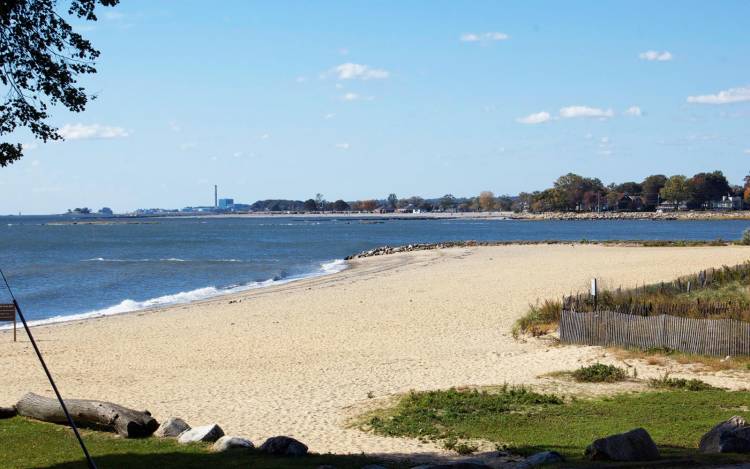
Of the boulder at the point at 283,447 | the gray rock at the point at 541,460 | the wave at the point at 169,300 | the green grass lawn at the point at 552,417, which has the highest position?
the gray rock at the point at 541,460

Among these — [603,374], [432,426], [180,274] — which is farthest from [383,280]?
[432,426]

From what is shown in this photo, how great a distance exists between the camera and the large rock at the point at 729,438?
9742 millimetres

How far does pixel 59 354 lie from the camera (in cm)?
2327

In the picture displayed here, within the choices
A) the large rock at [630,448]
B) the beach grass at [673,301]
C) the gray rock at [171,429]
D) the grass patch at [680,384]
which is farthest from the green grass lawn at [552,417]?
the beach grass at [673,301]

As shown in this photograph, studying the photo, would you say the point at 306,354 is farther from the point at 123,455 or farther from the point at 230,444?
the point at 123,455

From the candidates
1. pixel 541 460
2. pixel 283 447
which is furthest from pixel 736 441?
pixel 283 447

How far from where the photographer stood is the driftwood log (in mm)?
12289

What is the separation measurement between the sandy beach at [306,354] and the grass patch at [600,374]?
0.78 meters

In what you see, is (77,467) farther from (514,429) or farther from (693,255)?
(693,255)

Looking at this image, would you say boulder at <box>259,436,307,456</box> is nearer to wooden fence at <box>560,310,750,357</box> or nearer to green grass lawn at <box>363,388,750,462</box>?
green grass lawn at <box>363,388,750,462</box>

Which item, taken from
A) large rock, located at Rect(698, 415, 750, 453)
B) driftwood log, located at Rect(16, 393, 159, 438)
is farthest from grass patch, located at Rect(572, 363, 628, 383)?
driftwood log, located at Rect(16, 393, 159, 438)

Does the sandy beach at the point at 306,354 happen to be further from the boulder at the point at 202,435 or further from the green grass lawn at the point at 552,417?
the boulder at the point at 202,435

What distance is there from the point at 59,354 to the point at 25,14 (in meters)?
14.6

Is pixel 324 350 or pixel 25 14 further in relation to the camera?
pixel 324 350
